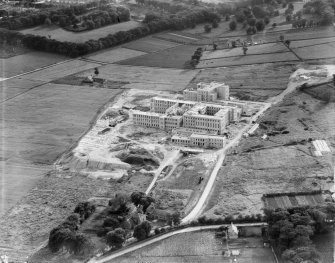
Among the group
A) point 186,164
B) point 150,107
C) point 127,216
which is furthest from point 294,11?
point 127,216

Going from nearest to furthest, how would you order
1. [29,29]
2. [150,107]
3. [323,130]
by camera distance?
[323,130] → [150,107] → [29,29]

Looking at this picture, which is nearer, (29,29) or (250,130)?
(250,130)

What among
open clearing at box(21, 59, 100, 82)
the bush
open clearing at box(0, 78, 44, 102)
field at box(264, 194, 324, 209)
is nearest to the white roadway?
field at box(264, 194, 324, 209)

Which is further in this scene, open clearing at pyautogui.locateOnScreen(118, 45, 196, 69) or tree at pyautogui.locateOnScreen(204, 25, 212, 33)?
tree at pyautogui.locateOnScreen(204, 25, 212, 33)

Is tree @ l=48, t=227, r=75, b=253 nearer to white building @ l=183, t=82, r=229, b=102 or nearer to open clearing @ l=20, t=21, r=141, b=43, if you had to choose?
white building @ l=183, t=82, r=229, b=102

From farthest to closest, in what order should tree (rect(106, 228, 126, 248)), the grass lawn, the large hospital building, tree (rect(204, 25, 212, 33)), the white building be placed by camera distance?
tree (rect(204, 25, 212, 33)) < the grass lawn < the white building < the large hospital building < tree (rect(106, 228, 126, 248))

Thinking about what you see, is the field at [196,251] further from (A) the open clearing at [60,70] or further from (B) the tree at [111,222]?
(A) the open clearing at [60,70]

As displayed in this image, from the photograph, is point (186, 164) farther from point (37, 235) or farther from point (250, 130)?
point (37, 235)

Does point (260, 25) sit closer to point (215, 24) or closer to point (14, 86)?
point (215, 24)
